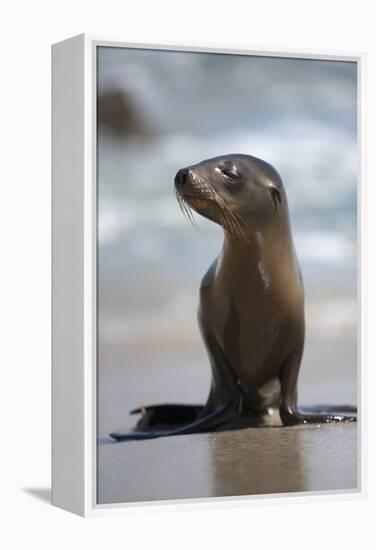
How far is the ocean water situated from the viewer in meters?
8.46

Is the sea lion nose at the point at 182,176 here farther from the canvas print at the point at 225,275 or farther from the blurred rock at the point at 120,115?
the blurred rock at the point at 120,115

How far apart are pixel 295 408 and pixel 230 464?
0.84 metres

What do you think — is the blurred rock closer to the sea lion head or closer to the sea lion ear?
the sea lion head

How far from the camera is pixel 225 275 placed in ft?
30.2

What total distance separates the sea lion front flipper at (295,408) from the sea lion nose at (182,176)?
1.31 metres

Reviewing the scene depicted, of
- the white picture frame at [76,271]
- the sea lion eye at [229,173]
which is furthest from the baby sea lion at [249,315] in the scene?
the white picture frame at [76,271]

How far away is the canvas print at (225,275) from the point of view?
844 centimetres

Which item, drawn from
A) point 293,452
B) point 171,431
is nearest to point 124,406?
point 171,431

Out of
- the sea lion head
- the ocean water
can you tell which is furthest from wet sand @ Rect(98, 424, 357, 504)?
the sea lion head

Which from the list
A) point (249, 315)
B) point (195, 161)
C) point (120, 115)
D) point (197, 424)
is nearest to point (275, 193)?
point (195, 161)

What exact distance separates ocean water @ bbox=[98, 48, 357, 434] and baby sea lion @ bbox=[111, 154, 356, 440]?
0.28 feet

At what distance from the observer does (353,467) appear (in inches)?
352

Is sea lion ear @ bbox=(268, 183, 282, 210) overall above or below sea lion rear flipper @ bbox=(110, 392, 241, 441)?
above

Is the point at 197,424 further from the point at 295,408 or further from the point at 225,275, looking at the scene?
the point at 225,275
